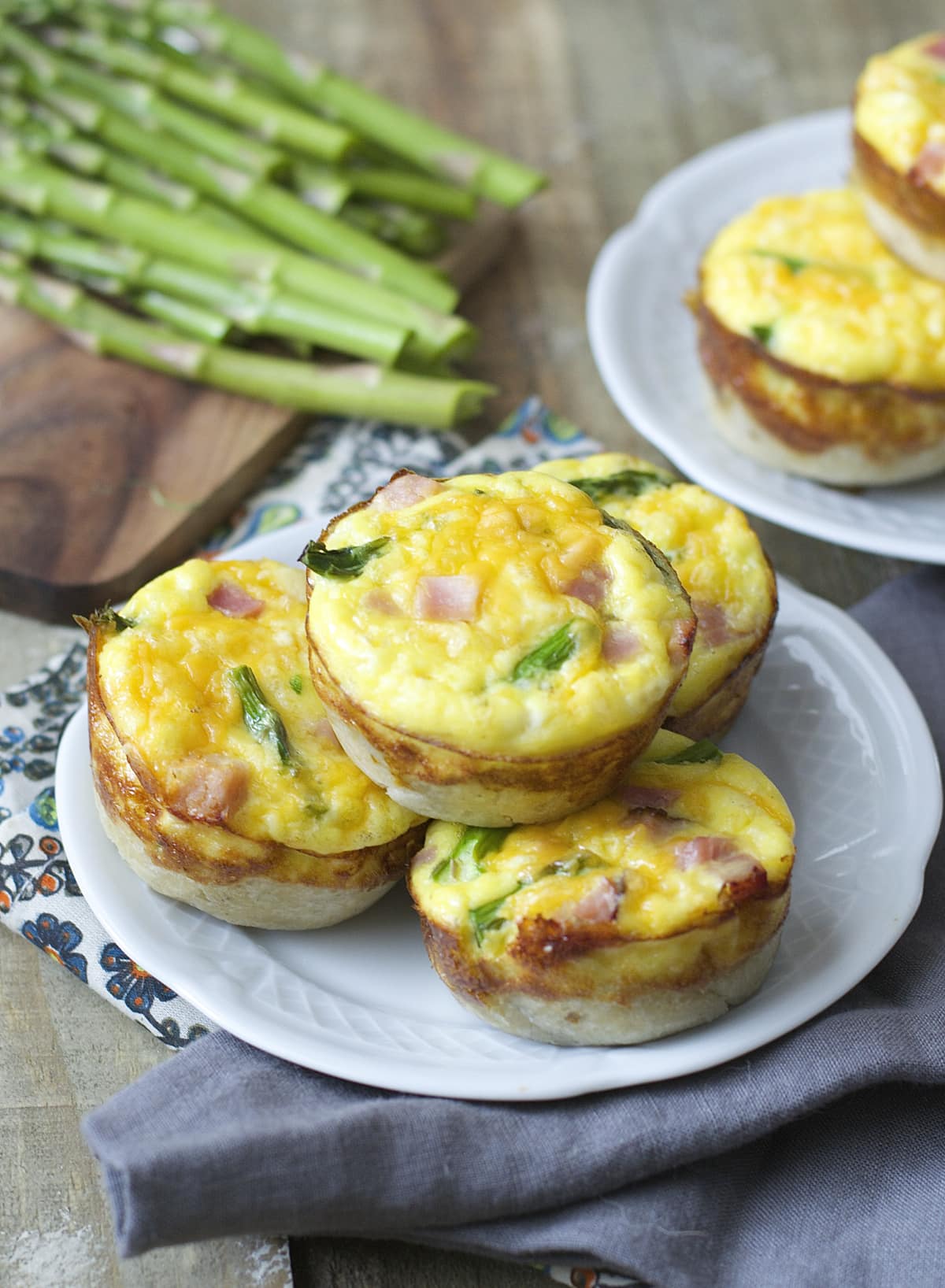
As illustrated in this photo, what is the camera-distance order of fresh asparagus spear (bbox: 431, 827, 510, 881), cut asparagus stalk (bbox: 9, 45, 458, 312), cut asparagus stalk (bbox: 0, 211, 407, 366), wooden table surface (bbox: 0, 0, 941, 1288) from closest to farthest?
fresh asparagus spear (bbox: 431, 827, 510, 881)
wooden table surface (bbox: 0, 0, 941, 1288)
cut asparagus stalk (bbox: 0, 211, 407, 366)
cut asparagus stalk (bbox: 9, 45, 458, 312)

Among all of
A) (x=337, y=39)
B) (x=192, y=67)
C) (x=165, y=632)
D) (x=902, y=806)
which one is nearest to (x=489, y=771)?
(x=165, y=632)

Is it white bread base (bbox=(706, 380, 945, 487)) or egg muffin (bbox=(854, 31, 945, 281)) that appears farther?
white bread base (bbox=(706, 380, 945, 487))

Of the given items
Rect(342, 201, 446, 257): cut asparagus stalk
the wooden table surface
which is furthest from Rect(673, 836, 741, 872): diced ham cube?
Rect(342, 201, 446, 257): cut asparagus stalk

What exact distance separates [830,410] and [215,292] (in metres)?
2.76

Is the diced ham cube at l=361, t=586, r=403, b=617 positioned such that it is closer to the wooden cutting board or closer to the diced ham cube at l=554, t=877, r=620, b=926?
the diced ham cube at l=554, t=877, r=620, b=926

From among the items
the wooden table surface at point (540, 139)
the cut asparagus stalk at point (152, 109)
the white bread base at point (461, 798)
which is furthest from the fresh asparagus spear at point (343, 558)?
the cut asparagus stalk at point (152, 109)

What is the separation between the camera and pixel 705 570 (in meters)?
4.10

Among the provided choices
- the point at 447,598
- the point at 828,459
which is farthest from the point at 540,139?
the point at 447,598

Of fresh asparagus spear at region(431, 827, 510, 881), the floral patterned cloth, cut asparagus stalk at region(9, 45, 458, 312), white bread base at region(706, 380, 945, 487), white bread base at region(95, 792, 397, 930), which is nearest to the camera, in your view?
fresh asparagus spear at region(431, 827, 510, 881)

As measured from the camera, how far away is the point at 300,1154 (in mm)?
3238

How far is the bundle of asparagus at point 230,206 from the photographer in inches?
239

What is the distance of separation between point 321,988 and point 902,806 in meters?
1.71

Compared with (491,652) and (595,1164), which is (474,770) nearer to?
(491,652)

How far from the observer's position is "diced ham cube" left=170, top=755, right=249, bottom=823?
3479 mm
